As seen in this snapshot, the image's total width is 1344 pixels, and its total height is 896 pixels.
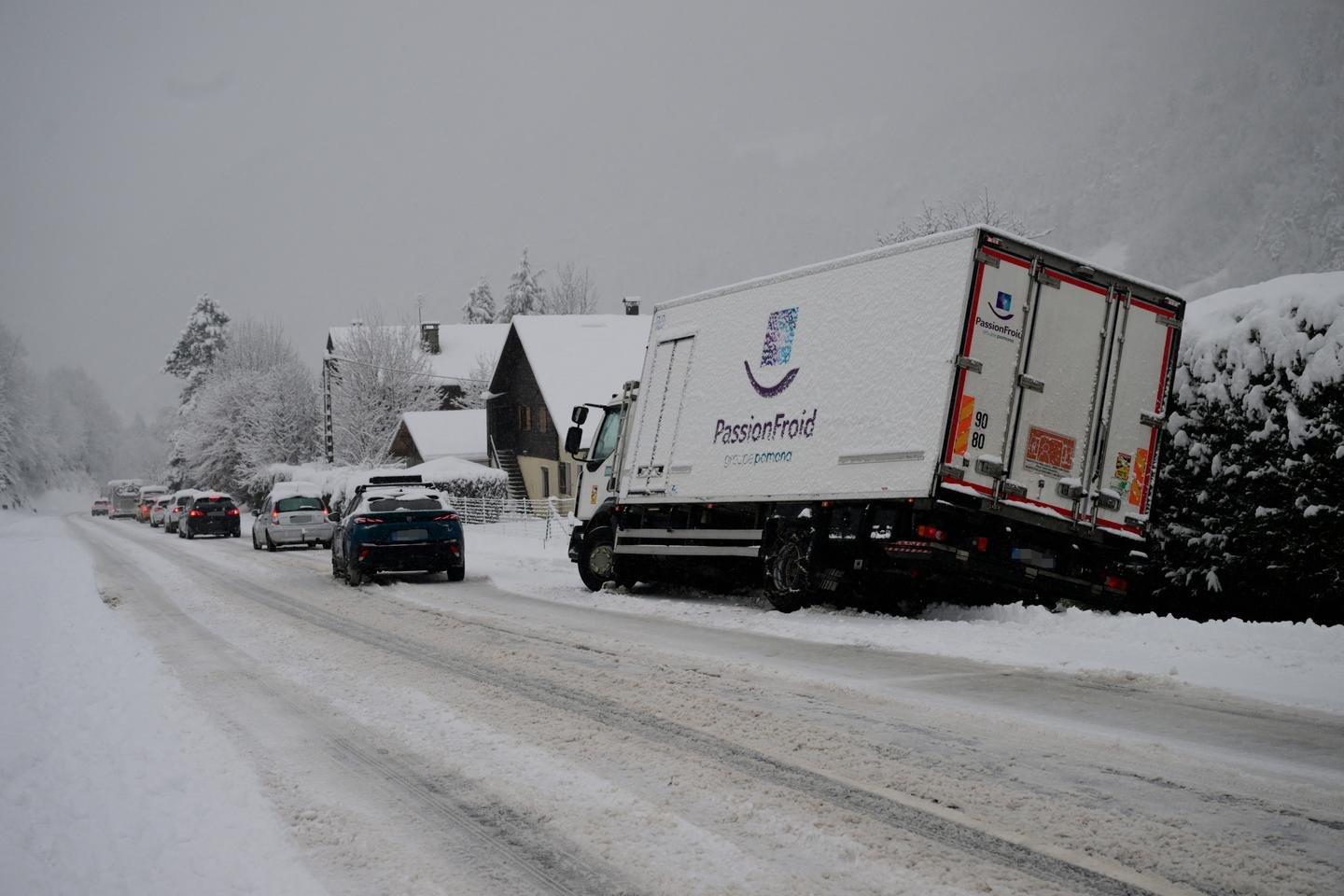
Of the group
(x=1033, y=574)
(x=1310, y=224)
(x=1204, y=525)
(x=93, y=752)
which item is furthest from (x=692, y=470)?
(x=1310, y=224)

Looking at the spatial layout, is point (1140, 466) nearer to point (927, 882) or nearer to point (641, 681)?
point (641, 681)

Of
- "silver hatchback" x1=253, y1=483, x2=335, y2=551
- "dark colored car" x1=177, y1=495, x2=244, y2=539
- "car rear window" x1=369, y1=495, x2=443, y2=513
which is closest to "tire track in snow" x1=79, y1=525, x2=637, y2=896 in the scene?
"car rear window" x1=369, y1=495, x2=443, y2=513

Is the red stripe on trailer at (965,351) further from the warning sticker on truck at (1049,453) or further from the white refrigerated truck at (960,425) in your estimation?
the warning sticker on truck at (1049,453)

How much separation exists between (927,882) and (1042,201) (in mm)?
188832

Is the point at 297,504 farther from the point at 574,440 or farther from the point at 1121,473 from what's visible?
the point at 1121,473

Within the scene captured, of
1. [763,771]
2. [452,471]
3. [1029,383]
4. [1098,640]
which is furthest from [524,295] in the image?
[763,771]

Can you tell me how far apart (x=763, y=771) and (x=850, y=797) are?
1.91 ft

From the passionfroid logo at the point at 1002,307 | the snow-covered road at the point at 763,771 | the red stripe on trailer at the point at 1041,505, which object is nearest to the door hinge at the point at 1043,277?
the passionfroid logo at the point at 1002,307

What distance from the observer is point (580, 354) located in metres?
49.8

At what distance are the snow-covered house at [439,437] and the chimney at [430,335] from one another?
11.9m

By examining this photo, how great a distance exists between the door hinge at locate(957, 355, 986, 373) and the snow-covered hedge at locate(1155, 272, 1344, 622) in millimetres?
2585

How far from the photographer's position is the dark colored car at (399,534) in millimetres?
17312

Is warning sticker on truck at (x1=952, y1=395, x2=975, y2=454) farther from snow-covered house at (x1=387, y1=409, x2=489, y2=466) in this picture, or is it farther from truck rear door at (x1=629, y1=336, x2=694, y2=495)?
snow-covered house at (x1=387, y1=409, x2=489, y2=466)

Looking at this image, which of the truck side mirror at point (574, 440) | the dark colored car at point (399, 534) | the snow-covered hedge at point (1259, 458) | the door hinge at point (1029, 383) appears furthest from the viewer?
the dark colored car at point (399, 534)
